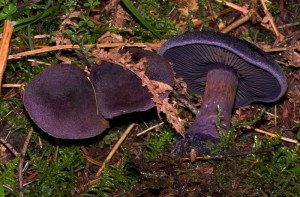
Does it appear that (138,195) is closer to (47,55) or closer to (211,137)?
(211,137)

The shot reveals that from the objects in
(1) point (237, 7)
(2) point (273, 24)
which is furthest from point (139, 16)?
(2) point (273, 24)

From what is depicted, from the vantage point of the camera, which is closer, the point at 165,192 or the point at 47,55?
the point at 165,192

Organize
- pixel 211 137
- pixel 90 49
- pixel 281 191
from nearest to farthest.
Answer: pixel 281 191 → pixel 211 137 → pixel 90 49

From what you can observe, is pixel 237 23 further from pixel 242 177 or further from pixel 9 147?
pixel 9 147

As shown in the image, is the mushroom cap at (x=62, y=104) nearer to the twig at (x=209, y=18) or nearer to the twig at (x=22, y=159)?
the twig at (x=22, y=159)

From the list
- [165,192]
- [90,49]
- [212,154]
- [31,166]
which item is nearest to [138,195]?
[165,192]

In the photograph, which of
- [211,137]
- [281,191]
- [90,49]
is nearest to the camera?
[281,191]

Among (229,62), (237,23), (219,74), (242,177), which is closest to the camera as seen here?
(242,177)
